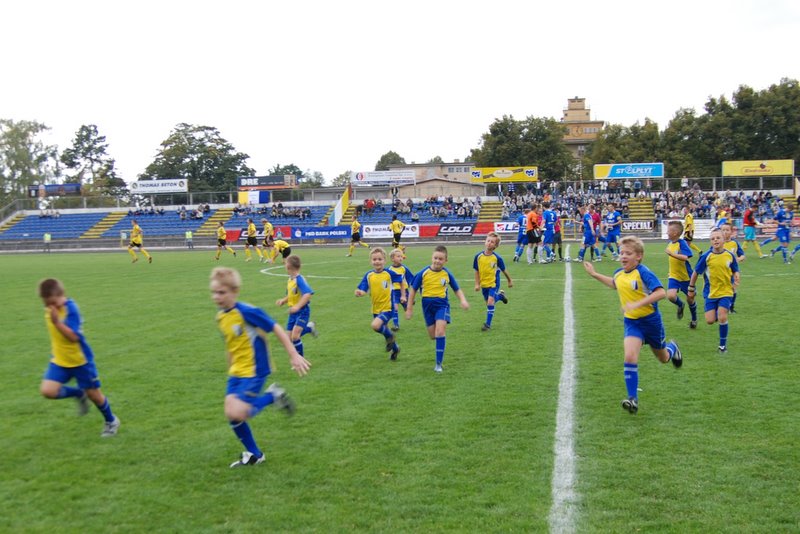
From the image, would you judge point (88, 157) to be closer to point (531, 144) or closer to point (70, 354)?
point (531, 144)

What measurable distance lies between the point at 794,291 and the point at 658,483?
13590 millimetres

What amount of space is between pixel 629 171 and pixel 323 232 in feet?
84.3

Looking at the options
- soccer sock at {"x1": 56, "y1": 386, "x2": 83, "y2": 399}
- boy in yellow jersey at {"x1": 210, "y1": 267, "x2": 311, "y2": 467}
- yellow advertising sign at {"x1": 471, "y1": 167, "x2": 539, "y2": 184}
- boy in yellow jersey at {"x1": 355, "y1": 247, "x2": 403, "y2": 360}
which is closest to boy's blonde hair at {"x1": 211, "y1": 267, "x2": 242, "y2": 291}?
boy in yellow jersey at {"x1": 210, "y1": 267, "x2": 311, "y2": 467}

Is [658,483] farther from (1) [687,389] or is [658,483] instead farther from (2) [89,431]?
(2) [89,431]

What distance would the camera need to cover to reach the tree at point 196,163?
93188 millimetres

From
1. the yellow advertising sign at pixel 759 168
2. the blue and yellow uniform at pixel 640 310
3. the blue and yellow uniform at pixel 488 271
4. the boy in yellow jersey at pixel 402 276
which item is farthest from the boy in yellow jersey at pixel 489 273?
the yellow advertising sign at pixel 759 168

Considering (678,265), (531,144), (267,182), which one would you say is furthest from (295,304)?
Result: (531,144)

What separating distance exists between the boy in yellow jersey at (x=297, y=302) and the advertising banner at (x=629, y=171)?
163 ft

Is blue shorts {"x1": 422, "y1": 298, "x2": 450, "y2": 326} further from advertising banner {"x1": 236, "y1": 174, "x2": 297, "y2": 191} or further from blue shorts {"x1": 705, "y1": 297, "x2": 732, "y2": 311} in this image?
advertising banner {"x1": 236, "y1": 174, "x2": 297, "y2": 191}

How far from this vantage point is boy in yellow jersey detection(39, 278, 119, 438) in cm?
658

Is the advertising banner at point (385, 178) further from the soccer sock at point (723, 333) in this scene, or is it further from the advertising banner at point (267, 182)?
the soccer sock at point (723, 333)

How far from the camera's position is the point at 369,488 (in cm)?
540

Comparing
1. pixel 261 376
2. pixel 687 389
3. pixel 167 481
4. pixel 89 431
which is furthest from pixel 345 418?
pixel 687 389

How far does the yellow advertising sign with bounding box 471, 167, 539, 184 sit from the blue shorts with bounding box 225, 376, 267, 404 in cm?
5436
